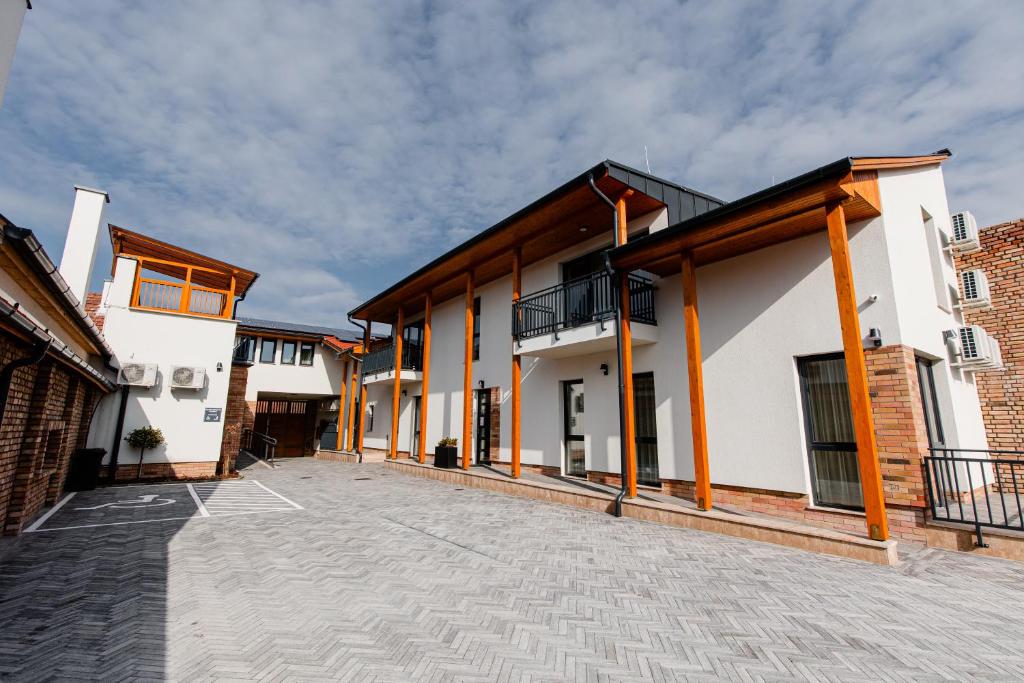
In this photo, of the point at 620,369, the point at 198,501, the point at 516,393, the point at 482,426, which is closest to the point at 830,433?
the point at 620,369

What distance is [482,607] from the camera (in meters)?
3.79

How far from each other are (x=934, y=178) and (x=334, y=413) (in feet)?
80.3

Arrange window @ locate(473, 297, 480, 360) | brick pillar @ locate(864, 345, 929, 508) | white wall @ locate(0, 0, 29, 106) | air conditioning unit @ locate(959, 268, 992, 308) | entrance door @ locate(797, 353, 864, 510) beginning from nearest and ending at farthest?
white wall @ locate(0, 0, 29, 106) → brick pillar @ locate(864, 345, 929, 508) → entrance door @ locate(797, 353, 864, 510) → air conditioning unit @ locate(959, 268, 992, 308) → window @ locate(473, 297, 480, 360)

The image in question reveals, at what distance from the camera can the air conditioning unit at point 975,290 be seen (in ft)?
27.1

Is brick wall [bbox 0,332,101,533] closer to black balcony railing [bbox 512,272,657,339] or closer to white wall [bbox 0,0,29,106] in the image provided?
white wall [bbox 0,0,29,106]

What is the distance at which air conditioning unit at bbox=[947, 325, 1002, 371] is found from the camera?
24.4 feet

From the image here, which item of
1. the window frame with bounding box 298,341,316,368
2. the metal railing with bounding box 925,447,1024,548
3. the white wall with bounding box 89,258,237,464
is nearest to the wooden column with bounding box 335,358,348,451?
the window frame with bounding box 298,341,316,368

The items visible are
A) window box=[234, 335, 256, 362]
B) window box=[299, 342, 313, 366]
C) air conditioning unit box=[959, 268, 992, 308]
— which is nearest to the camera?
air conditioning unit box=[959, 268, 992, 308]

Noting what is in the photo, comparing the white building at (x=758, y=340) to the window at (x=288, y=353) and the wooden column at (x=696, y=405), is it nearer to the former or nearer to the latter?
the wooden column at (x=696, y=405)

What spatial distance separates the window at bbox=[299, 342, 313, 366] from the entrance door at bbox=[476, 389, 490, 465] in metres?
12.1

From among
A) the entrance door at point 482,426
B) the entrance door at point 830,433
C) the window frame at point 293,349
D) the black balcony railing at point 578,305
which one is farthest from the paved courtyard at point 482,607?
the window frame at point 293,349

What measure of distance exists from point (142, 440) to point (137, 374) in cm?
169

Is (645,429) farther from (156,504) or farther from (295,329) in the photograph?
(295,329)

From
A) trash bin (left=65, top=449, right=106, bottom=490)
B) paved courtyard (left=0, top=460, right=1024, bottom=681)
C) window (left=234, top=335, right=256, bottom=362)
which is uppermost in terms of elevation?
window (left=234, top=335, right=256, bottom=362)
